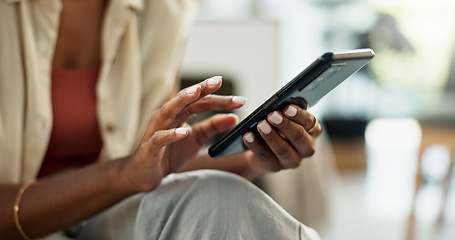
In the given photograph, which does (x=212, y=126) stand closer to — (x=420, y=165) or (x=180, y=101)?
(x=180, y=101)

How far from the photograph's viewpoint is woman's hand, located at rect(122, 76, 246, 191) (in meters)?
0.65

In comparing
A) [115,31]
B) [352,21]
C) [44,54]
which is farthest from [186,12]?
[352,21]

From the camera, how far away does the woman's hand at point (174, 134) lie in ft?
2.15

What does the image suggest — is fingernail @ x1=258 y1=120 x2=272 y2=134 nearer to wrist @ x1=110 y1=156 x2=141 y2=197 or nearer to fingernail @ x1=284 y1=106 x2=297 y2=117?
A: fingernail @ x1=284 y1=106 x2=297 y2=117

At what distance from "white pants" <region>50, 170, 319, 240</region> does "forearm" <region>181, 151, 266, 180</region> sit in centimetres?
14

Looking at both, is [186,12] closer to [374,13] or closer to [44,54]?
[44,54]

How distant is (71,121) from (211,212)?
41cm

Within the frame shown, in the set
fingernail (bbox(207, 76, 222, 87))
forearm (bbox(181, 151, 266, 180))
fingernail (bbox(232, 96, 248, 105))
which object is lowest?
forearm (bbox(181, 151, 266, 180))

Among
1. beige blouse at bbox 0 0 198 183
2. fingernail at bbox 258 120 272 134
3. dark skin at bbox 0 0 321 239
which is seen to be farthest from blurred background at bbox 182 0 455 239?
fingernail at bbox 258 120 272 134

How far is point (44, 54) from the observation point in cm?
95

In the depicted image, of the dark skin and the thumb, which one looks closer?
the dark skin

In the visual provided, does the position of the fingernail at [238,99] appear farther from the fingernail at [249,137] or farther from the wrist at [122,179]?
the wrist at [122,179]

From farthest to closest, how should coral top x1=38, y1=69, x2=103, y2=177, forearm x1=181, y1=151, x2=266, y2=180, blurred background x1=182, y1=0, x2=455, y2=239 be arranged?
blurred background x1=182, y1=0, x2=455, y2=239 → coral top x1=38, y1=69, x2=103, y2=177 → forearm x1=181, y1=151, x2=266, y2=180

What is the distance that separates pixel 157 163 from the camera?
70cm
